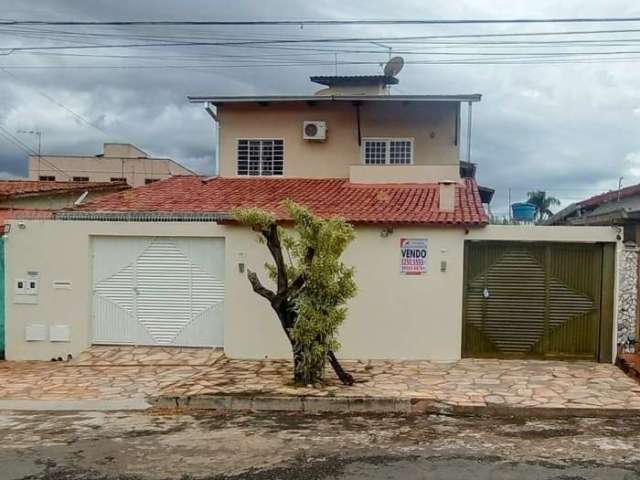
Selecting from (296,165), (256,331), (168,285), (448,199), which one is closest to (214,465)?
(256,331)

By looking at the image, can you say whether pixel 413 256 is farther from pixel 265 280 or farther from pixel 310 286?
pixel 310 286

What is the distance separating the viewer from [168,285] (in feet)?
39.7

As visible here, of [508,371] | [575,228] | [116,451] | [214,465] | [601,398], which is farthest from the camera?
[575,228]

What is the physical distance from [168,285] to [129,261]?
3.08 feet

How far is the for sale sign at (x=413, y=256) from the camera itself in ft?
37.3

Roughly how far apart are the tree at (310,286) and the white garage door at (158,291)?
9.77 feet

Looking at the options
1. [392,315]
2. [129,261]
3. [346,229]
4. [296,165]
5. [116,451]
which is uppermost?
[296,165]

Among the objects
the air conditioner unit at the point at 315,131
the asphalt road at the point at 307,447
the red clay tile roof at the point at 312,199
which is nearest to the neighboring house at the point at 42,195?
the red clay tile roof at the point at 312,199

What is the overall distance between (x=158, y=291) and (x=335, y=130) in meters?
9.17

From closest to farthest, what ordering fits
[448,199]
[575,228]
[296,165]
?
[575,228] < [448,199] < [296,165]

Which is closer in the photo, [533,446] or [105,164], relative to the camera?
[533,446]

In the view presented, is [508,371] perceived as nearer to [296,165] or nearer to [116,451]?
[116,451]

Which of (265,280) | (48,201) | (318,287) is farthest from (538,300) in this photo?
(48,201)

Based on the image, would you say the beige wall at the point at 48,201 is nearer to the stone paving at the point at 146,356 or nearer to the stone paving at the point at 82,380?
the stone paving at the point at 82,380
